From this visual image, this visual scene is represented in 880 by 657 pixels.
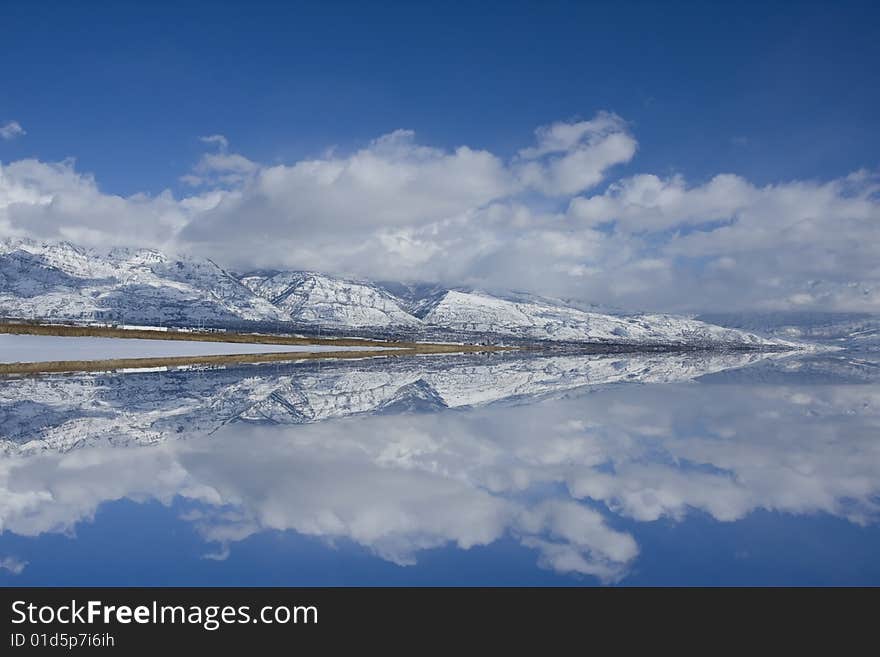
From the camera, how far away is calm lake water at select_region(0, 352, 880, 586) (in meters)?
7.79

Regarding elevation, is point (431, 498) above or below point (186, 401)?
below

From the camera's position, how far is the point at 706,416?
75.8 ft

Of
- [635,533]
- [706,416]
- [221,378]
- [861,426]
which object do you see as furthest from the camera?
[221,378]

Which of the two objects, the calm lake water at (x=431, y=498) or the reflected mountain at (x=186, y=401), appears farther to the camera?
the reflected mountain at (x=186, y=401)

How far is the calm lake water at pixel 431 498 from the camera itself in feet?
25.6

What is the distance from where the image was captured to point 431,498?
1105 centimetres

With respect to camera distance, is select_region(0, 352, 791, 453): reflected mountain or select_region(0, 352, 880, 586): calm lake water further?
select_region(0, 352, 791, 453): reflected mountain

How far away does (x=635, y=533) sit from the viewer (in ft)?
30.2

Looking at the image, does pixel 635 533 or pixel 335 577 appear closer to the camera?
pixel 335 577
